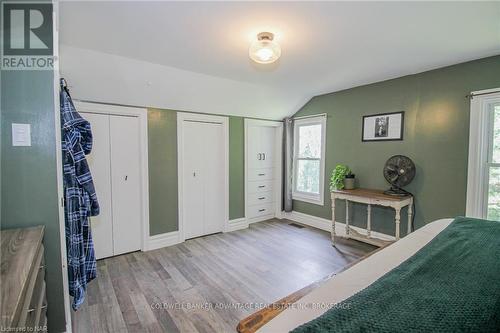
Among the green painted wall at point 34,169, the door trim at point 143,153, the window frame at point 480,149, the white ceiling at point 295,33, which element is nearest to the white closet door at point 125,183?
the door trim at point 143,153

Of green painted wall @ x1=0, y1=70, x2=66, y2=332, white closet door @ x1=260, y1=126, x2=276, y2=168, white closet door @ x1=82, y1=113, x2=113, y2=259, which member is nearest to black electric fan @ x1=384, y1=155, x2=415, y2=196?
white closet door @ x1=260, y1=126, x2=276, y2=168

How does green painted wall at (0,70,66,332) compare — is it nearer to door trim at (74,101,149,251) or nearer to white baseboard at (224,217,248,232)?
door trim at (74,101,149,251)

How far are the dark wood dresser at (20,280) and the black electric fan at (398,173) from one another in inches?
130

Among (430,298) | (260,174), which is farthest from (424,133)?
(430,298)

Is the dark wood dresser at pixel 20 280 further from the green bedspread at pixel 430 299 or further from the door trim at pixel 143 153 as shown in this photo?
the door trim at pixel 143 153

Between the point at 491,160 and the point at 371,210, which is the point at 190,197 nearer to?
the point at 371,210

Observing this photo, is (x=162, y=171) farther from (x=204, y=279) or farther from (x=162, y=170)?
(x=204, y=279)

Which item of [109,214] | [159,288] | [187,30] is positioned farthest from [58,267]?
[187,30]

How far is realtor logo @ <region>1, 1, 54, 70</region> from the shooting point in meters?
1.31

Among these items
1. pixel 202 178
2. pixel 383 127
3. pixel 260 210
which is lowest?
Answer: pixel 260 210

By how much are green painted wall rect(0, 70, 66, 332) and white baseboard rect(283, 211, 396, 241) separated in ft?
11.3

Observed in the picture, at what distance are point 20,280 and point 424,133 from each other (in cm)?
367

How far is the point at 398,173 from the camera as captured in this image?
291cm

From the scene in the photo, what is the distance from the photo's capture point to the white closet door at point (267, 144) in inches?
173
